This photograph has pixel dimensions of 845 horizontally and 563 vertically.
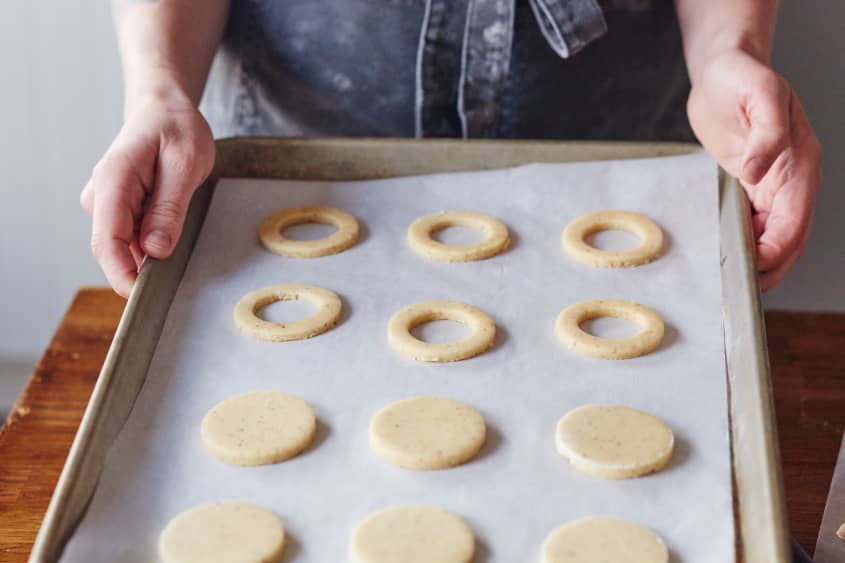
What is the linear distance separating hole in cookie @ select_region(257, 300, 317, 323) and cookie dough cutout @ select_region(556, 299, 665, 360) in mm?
240

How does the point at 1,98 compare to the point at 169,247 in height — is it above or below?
below

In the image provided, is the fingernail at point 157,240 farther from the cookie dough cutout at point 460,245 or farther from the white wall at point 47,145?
the white wall at point 47,145

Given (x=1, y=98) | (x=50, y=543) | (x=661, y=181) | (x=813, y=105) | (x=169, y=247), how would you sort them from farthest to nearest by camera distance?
(x=1, y=98), (x=813, y=105), (x=661, y=181), (x=169, y=247), (x=50, y=543)

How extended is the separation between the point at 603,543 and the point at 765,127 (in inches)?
18.8

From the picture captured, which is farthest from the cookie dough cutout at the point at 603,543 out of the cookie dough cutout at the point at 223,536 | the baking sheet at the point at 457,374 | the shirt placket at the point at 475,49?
the shirt placket at the point at 475,49

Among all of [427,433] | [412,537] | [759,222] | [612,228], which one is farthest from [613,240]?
[412,537]

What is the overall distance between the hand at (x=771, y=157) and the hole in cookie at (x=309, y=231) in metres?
0.43

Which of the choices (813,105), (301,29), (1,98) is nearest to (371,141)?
(301,29)

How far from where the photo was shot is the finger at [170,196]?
38.6 inches

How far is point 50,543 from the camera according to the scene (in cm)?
70

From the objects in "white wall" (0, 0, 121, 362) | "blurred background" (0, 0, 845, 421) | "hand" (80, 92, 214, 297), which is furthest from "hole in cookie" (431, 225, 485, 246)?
"white wall" (0, 0, 121, 362)

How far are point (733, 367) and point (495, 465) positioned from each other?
0.75 feet

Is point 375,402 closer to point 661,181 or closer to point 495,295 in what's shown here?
point 495,295

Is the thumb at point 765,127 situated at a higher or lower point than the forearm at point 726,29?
lower
